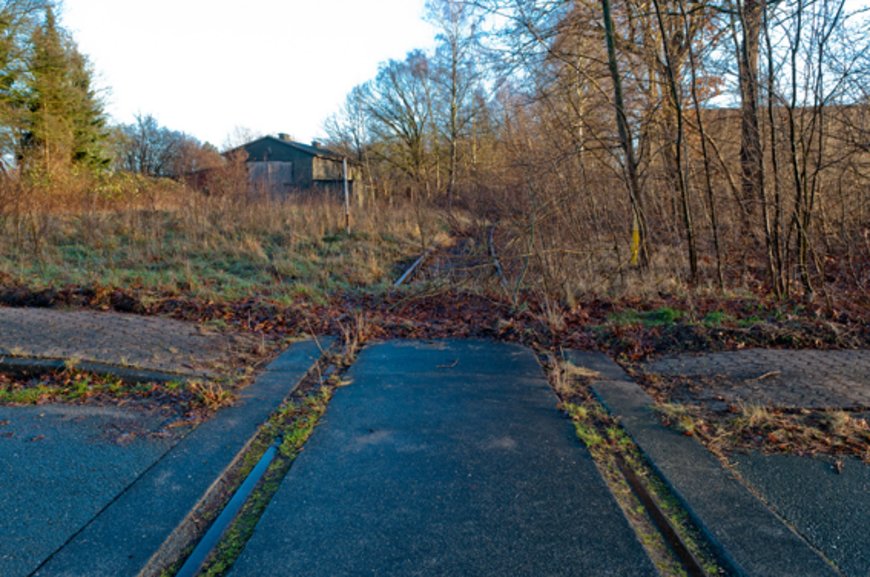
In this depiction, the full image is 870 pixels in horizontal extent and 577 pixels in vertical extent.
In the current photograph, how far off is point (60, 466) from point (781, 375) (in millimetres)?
6002

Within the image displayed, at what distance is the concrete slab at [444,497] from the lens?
8.57 feet

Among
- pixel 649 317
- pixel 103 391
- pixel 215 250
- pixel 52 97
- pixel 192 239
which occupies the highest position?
pixel 52 97

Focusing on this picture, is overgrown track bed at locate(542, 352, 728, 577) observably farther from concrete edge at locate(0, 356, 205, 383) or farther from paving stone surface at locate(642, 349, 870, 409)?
concrete edge at locate(0, 356, 205, 383)

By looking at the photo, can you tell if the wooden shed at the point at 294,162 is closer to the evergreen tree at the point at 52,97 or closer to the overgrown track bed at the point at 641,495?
the evergreen tree at the point at 52,97

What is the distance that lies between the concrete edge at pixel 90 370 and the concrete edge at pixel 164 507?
97 cm

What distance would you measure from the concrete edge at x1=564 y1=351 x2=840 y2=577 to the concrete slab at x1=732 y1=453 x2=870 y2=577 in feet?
0.33

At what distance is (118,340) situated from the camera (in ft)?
20.1

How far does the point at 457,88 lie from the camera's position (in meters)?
39.4

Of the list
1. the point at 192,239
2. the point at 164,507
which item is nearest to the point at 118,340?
the point at 164,507

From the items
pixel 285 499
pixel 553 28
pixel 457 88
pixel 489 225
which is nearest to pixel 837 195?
pixel 553 28

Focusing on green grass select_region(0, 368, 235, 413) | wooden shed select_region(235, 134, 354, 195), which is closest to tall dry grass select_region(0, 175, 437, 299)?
green grass select_region(0, 368, 235, 413)

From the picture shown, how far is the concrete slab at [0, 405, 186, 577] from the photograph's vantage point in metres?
2.73

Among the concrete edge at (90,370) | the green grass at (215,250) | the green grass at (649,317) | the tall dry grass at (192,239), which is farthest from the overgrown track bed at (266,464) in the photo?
the tall dry grass at (192,239)

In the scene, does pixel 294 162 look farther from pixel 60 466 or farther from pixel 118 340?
pixel 60 466
